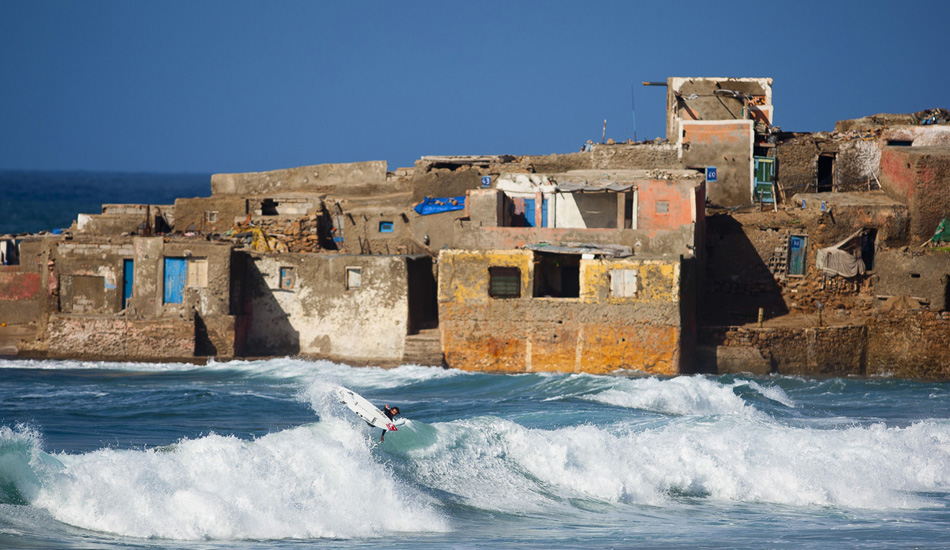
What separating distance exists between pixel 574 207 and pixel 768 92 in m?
8.92

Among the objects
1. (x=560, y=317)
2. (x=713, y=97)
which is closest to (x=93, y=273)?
(x=560, y=317)

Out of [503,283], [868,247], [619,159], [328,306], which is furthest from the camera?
[619,159]

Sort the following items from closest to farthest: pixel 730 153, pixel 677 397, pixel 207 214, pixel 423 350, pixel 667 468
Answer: pixel 667 468, pixel 677 397, pixel 423 350, pixel 207 214, pixel 730 153

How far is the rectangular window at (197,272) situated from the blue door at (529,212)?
293 inches

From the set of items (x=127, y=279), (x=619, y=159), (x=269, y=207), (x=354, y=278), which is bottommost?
(x=127, y=279)

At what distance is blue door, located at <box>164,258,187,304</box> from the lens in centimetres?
2877

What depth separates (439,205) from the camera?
104ft

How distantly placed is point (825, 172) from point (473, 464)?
20.4m

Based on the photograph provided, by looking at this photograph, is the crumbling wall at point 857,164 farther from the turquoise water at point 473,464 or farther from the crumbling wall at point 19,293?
the crumbling wall at point 19,293

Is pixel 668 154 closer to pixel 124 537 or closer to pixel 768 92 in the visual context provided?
pixel 768 92

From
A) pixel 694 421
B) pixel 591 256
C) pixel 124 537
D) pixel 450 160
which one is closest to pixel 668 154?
pixel 450 160

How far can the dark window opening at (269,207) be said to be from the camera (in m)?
33.2

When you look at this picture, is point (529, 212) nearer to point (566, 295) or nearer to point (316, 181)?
point (566, 295)

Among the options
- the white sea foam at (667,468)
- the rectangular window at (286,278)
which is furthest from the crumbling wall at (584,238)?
the white sea foam at (667,468)
